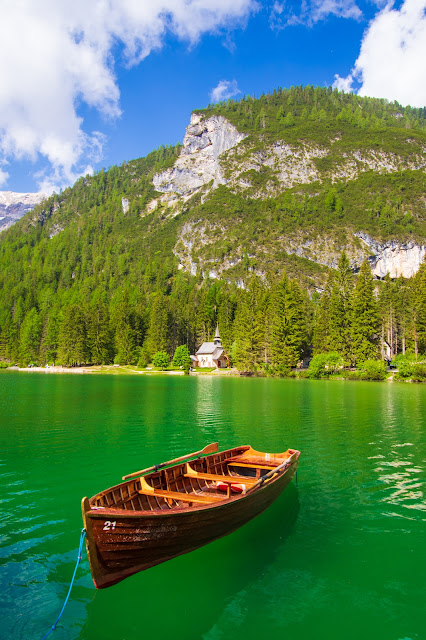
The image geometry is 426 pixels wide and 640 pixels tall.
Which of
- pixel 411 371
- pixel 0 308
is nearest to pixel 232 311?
pixel 411 371

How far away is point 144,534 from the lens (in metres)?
7.47

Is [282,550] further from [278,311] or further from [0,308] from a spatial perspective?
[0,308]

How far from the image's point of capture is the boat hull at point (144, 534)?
7.00 metres

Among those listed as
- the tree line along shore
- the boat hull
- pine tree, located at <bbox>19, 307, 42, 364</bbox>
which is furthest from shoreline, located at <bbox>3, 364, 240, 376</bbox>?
the boat hull

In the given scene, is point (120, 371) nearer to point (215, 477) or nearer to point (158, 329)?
point (158, 329)

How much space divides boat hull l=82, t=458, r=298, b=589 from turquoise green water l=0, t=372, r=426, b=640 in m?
0.49

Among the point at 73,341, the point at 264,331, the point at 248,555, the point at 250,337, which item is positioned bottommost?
the point at 248,555

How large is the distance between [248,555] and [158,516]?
121 inches

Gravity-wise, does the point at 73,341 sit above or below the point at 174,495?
above

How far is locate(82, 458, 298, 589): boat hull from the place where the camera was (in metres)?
7.00

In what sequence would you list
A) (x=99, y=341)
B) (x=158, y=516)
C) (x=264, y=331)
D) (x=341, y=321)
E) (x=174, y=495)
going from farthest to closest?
(x=99, y=341) < (x=264, y=331) < (x=341, y=321) < (x=174, y=495) < (x=158, y=516)

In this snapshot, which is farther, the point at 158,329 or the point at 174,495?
the point at 158,329

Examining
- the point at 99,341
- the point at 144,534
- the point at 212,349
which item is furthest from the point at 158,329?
the point at 144,534

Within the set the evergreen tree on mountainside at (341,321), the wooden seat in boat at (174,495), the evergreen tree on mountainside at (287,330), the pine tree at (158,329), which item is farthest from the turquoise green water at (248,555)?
the pine tree at (158,329)
